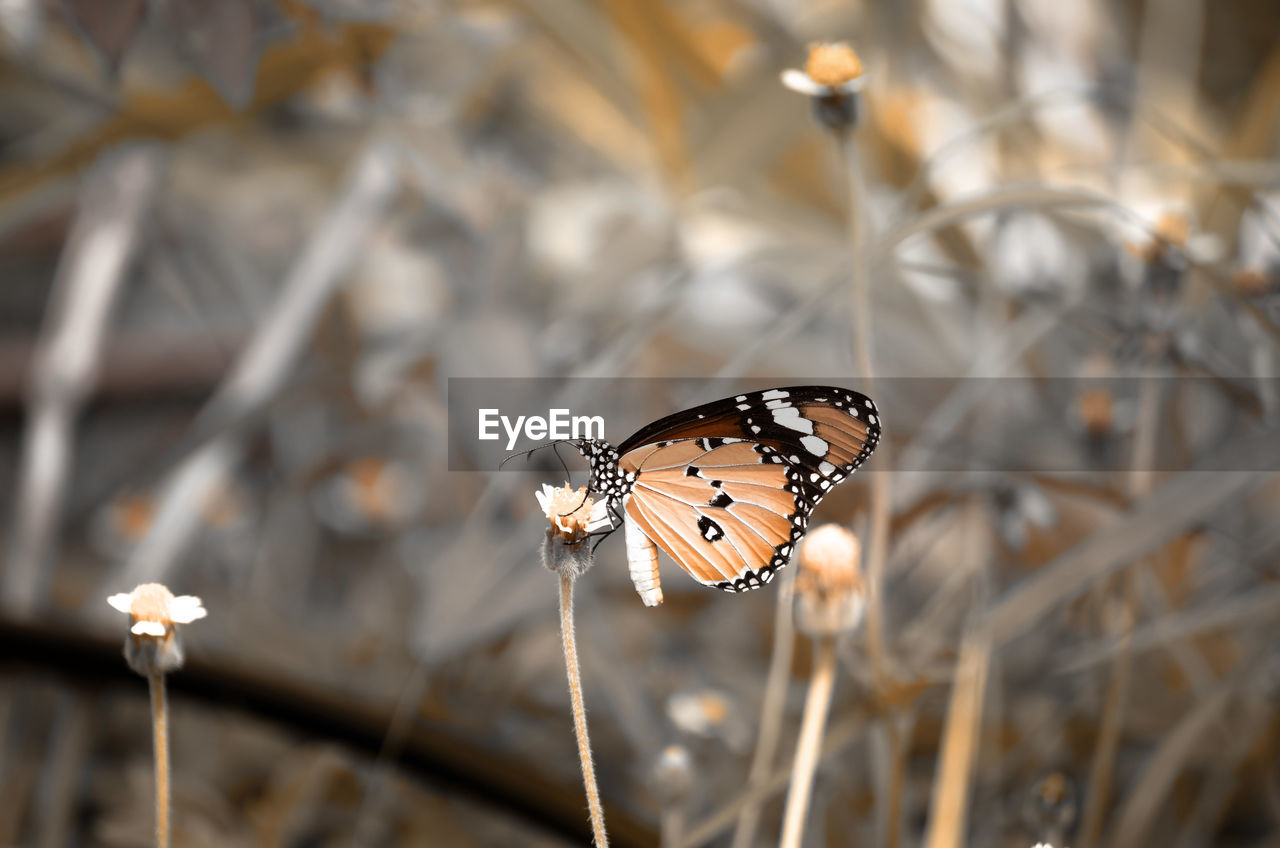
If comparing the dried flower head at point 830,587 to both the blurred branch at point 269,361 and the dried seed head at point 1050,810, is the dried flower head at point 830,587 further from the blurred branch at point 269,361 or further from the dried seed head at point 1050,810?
the blurred branch at point 269,361

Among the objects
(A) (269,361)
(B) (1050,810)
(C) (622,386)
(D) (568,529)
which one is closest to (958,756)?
(B) (1050,810)

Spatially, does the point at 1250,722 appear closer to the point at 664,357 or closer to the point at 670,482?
the point at 670,482

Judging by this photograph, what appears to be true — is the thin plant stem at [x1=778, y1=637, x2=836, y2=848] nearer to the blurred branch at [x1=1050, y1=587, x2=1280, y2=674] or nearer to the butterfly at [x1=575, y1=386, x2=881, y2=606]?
the butterfly at [x1=575, y1=386, x2=881, y2=606]

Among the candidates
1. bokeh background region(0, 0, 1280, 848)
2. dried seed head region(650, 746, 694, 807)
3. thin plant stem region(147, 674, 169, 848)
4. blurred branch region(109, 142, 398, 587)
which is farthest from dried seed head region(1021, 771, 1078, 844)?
blurred branch region(109, 142, 398, 587)

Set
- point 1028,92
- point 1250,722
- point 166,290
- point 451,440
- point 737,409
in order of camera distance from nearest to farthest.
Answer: point 737,409 → point 1250,722 → point 451,440 → point 1028,92 → point 166,290

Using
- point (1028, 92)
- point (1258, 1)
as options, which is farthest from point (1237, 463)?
point (1258, 1)

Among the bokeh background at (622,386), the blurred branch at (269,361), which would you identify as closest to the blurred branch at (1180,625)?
the bokeh background at (622,386)

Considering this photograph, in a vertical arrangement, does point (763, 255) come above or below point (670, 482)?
above
